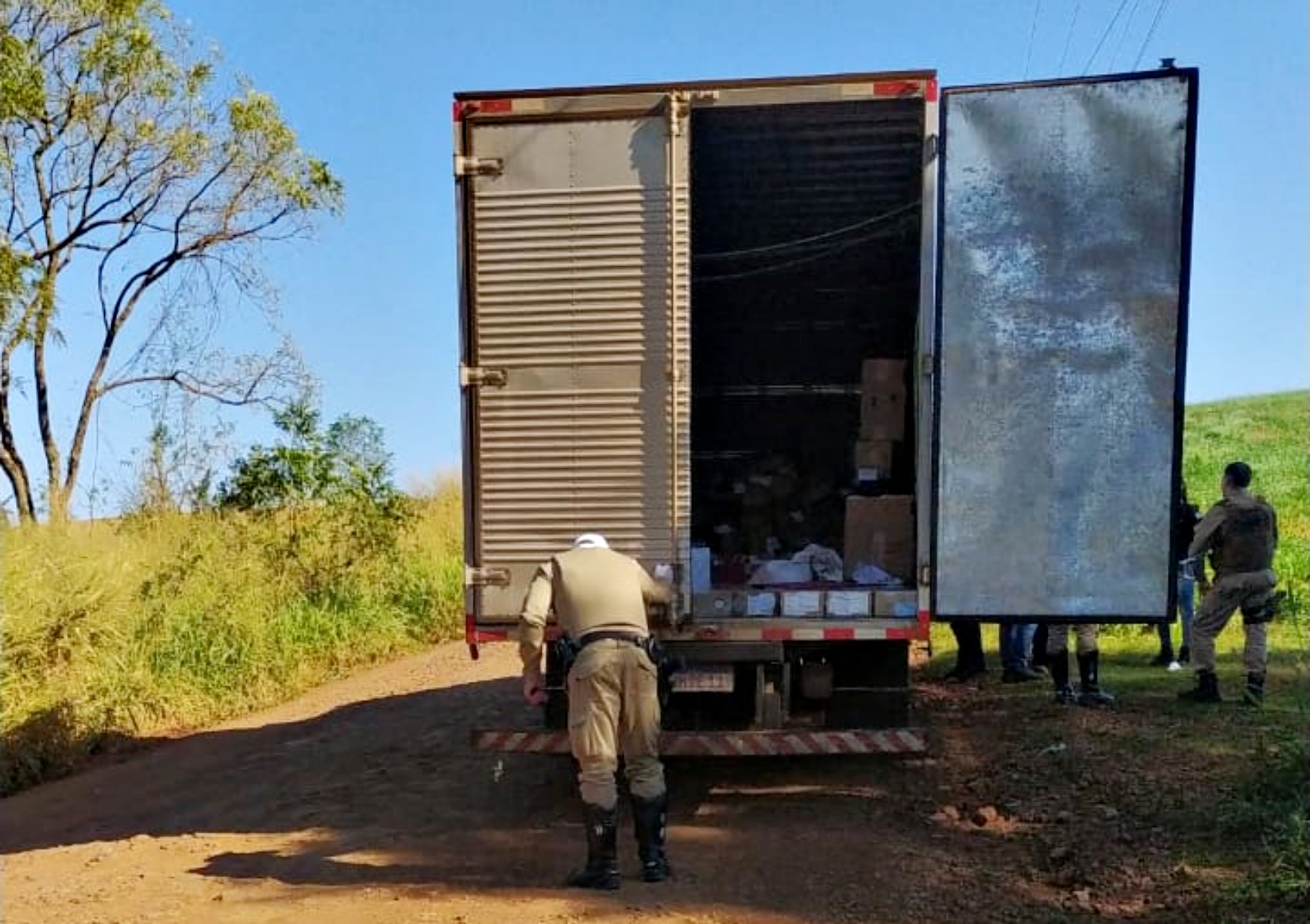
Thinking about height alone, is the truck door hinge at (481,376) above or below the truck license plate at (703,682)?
above

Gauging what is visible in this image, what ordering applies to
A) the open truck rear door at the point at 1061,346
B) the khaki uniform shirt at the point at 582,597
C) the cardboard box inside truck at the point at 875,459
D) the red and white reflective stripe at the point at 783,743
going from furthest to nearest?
the cardboard box inside truck at the point at 875,459 → the red and white reflective stripe at the point at 783,743 → the open truck rear door at the point at 1061,346 → the khaki uniform shirt at the point at 582,597

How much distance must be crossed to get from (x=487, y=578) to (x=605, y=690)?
1.08 m

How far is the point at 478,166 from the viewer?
596 cm

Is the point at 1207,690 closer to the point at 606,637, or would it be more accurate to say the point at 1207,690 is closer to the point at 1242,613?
the point at 1242,613

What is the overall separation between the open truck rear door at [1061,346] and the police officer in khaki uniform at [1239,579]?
247cm

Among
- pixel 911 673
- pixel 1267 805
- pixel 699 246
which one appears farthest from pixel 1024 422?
pixel 911 673

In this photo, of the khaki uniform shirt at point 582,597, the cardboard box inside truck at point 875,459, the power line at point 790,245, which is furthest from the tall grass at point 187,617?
the cardboard box inside truck at point 875,459

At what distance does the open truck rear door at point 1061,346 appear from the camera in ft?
18.3

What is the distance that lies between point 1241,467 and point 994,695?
2279 millimetres

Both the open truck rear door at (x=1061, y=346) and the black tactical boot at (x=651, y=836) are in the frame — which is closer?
the black tactical boot at (x=651, y=836)

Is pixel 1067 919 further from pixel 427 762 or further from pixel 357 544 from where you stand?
pixel 357 544

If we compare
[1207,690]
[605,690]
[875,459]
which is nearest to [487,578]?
[605,690]

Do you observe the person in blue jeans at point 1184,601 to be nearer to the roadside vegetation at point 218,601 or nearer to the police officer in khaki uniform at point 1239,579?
the police officer in khaki uniform at point 1239,579

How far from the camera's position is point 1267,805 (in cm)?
518
